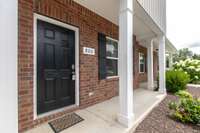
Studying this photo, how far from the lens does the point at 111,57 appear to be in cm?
514

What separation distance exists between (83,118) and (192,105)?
2786 millimetres

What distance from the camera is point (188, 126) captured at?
314 centimetres

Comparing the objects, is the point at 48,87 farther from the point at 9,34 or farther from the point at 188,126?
the point at 188,126

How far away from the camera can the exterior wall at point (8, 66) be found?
92 cm

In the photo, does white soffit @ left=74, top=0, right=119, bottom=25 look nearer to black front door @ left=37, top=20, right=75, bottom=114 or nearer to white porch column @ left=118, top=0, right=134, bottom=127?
white porch column @ left=118, top=0, right=134, bottom=127

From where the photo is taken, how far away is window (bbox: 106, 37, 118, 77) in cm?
497

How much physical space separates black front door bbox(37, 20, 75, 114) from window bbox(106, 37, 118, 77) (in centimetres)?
180

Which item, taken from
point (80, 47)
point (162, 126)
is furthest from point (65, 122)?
point (162, 126)

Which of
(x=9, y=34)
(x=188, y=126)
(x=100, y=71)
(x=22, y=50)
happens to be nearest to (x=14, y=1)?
(x=9, y=34)

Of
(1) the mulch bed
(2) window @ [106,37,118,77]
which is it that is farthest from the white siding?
(1) the mulch bed

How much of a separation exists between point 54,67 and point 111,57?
2.63 m

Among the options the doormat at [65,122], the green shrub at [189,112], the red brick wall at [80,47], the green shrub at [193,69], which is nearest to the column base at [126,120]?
the doormat at [65,122]

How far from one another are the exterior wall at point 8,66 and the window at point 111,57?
13.2 ft

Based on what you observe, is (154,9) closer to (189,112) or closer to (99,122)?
(189,112)
